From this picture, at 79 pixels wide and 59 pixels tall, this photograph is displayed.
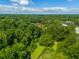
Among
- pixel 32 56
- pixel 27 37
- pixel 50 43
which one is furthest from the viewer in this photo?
pixel 27 37

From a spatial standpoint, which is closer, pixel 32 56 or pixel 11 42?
pixel 32 56

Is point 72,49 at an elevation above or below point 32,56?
above

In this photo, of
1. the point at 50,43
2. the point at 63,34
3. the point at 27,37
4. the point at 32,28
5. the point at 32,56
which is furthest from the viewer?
the point at 32,28

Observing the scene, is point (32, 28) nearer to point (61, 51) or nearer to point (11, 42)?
point (11, 42)

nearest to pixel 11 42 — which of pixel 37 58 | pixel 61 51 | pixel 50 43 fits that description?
pixel 50 43

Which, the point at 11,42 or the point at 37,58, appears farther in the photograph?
the point at 11,42

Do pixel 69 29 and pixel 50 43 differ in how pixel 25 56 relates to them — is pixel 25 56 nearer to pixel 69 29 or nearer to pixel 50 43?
pixel 50 43

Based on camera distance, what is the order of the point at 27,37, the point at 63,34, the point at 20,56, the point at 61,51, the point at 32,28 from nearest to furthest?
the point at 20,56 < the point at 61,51 < the point at 27,37 < the point at 63,34 < the point at 32,28

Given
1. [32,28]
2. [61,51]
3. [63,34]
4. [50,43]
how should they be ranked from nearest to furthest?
[61,51]
[50,43]
[63,34]
[32,28]
